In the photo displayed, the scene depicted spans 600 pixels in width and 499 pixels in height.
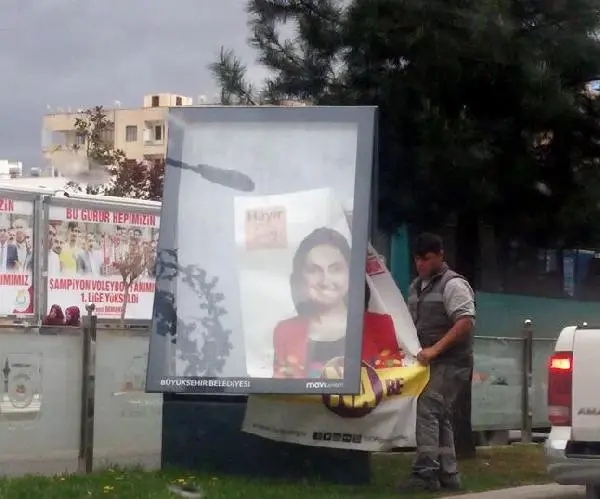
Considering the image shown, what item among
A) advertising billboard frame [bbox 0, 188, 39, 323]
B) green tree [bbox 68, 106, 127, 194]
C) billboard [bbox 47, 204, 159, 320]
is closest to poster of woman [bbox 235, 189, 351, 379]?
advertising billboard frame [bbox 0, 188, 39, 323]

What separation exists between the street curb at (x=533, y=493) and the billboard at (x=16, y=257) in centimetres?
851

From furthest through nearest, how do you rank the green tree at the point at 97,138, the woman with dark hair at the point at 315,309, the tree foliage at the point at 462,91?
the green tree at the point at 97,138
the tree foliage at the point at 462,91
the woman with dark hair at the point at 315,309

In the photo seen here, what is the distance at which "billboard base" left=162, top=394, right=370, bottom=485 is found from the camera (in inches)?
343

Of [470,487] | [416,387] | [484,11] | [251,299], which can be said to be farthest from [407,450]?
[484,11]

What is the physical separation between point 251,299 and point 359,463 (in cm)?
151

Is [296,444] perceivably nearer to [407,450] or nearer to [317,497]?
[317,497]

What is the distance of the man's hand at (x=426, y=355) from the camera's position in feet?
Answer: 27.5

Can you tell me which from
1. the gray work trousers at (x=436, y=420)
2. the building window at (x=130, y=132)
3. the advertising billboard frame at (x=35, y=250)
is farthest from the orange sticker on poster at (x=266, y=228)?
the building window at (x=130, y=132)

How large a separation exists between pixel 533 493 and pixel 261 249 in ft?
9.19

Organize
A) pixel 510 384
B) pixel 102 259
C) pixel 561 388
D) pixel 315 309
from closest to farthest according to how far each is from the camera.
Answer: pixel 561 388
pixel 315 309
pixel 510 384
pixel 102 259

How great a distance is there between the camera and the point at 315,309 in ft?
26.8

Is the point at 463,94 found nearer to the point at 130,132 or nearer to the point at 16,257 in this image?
the point at 16,257

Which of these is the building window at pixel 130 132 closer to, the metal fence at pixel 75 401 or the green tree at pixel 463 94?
the green tree at pixel 463 94

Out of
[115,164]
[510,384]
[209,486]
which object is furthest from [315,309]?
[115,164]
